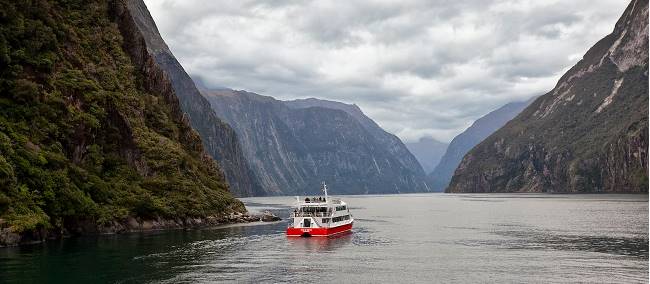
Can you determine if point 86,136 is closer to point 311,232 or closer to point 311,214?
point 311,214

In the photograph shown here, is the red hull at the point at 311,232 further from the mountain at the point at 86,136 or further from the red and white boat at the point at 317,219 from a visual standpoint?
the mountain at the point at 86,136

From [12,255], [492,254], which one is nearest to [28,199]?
[12,255]

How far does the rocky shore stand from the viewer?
9233 cm

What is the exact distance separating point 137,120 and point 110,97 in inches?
539

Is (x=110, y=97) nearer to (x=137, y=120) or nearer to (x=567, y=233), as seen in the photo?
(x=137, y=120)

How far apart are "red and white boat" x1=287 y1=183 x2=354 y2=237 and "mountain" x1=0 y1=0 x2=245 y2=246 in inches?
1221

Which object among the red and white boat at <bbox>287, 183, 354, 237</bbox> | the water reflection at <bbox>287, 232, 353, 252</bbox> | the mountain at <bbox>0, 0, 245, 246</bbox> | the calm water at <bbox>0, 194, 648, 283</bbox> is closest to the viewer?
the calm water at <bbox>0, 194, 648, 283</bbox>

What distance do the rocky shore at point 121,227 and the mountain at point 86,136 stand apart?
271mm

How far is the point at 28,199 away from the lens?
9762cm

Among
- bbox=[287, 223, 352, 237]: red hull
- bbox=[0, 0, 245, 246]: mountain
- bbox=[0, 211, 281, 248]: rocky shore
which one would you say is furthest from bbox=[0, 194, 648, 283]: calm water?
bbox=[0, 0, 245, 246]: mountain

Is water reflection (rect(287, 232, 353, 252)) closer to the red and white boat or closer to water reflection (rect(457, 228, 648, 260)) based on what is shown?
the red and white boat

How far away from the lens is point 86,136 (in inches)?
5002

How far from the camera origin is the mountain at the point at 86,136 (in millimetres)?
103000

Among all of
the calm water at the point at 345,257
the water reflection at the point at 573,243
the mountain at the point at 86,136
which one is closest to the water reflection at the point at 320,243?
the calm water at the point at 345,257
